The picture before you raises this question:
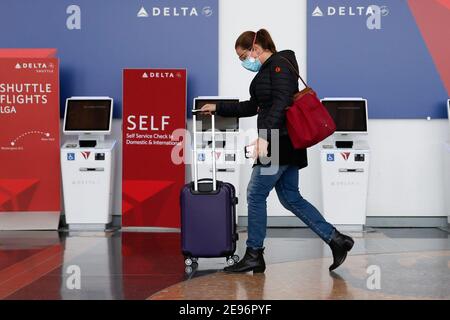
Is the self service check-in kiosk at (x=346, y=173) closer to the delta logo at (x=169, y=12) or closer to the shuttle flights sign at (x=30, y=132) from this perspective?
the delta logo at (x=169, y=12)

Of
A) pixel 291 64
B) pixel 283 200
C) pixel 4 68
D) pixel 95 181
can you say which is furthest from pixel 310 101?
pixel 4 68

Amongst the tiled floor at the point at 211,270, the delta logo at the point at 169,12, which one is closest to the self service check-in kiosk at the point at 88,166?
the tiled floor at the point at 211,270

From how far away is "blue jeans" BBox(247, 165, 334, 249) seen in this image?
4.72 metres

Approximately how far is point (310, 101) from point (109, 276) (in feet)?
5.75

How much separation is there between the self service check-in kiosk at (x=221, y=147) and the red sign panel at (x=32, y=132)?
1.49 meters

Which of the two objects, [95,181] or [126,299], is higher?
[95,181]

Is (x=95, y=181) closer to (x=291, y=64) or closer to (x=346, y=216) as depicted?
(x=346, y=216)

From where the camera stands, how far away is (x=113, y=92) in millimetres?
7754

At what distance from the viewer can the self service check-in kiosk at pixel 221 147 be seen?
7230 millimetres

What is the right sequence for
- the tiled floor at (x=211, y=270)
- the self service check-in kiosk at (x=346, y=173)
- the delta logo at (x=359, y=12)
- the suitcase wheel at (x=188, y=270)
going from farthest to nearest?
the delta logo at (x=359, y=12) → the self service check-in kiosk at (x=346, y=173) → the suitcase wheel at (x=188, y=270) → the tiled floor at (x=211, y=270)

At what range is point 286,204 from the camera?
4840mm

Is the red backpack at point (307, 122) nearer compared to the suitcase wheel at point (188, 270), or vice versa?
the red backpack at point (307, 122)

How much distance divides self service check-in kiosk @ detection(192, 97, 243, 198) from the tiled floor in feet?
2.50

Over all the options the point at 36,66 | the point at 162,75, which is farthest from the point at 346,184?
the point at 36,66
